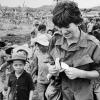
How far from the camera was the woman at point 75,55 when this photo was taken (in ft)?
8.48

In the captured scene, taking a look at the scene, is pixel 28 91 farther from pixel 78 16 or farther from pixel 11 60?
pixel 78 16

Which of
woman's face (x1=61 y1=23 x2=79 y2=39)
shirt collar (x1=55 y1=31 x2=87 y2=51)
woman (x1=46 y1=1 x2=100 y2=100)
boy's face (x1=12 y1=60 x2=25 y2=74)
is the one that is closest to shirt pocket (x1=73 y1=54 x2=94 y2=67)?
woman (x1=46 y1=1 x2=100 y2=100)

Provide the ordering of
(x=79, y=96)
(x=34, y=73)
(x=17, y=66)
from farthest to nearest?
(x=34, y=73) → (x=17, y=66) → (x=79, y=96)

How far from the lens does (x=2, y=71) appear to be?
5.80m

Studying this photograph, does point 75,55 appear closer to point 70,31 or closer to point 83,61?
point 83,61

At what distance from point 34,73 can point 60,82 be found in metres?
3.26

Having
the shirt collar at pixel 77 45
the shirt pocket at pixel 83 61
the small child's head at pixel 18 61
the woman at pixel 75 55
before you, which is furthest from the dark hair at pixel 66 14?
the small child's head at pixel 18 61

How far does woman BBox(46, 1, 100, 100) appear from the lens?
8.48ft

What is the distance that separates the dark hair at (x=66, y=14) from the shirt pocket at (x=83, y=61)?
323mm

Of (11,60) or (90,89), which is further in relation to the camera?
(11,60)

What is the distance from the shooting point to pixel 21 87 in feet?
13.7

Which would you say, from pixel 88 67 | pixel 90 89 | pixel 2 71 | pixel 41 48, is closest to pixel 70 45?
pixel 88 67

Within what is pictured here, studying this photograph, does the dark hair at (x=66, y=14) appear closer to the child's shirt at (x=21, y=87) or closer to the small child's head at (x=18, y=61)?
the small child's head at (x=18, y=61)

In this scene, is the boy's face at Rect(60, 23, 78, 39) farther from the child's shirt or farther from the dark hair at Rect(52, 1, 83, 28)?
the child's shirt
